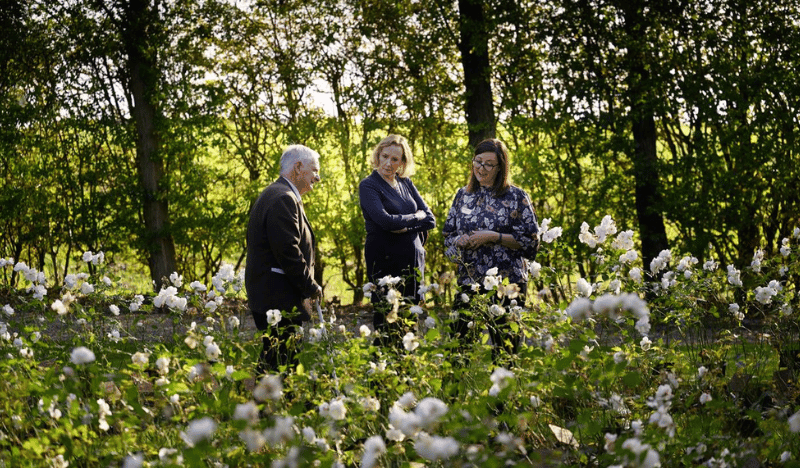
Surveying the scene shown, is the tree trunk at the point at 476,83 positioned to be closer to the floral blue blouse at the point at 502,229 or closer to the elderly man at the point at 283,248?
the floral blue blouse at the point at 502,229

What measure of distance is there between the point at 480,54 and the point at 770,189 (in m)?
3.50

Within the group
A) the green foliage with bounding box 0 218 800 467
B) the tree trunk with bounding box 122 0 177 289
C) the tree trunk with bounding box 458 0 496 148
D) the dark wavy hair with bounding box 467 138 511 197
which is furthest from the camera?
the tree trunk with bounding box 122 0 177 289

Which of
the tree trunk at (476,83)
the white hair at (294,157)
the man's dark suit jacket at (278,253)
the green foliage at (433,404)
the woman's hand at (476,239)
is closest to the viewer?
the green foliage at (433,404)

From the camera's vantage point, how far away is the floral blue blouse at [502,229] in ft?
15.8

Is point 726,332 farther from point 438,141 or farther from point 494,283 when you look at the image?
point 438,141

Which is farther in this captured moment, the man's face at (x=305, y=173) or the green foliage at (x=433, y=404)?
the man's face at (x=305, y=173)

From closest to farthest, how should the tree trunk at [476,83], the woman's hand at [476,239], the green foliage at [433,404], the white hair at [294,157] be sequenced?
the green foliage at [433,404] → the white hair at [294,157] → the woman's hand at [476,239] → the tree trunk at [476,83]

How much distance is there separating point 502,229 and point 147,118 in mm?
7573

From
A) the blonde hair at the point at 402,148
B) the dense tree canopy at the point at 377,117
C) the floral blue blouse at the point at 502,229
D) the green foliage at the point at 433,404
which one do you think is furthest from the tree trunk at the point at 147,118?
the floral blue blouse at the point at 502,229

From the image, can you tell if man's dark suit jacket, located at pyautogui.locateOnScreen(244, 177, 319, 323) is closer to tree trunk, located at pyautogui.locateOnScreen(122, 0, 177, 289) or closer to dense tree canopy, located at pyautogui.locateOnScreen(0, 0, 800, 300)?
dense tree canopy, located at pyautogui.locateOnScreen(0, 0, 800, 300)

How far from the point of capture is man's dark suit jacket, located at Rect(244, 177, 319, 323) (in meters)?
4.15

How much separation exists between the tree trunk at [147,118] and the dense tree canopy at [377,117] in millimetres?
27

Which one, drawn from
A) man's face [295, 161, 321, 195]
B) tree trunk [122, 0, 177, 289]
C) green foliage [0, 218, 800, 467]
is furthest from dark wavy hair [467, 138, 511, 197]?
tree trunk [122, 0, 177, 289]

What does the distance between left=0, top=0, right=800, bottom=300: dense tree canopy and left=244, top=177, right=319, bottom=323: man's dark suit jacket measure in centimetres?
545
